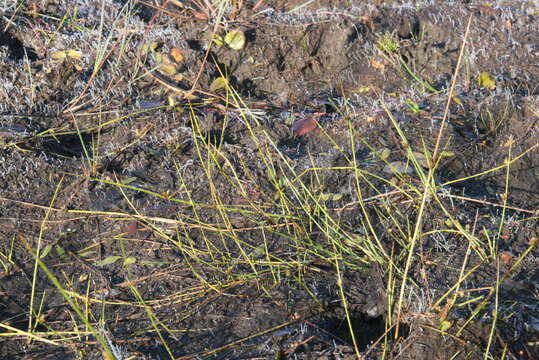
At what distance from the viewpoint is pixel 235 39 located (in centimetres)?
298

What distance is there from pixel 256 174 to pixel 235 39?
97 centimetres

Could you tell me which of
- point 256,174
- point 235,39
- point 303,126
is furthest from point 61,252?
point 235,39

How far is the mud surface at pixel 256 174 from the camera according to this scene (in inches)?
70.9

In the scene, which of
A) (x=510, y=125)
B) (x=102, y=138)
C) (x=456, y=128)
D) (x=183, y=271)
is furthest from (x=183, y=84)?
(x=510, y=125)

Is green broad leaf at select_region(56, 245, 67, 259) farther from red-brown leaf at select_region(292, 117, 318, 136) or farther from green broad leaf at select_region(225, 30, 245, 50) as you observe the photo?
green broad leaf at select_region(225, 30, 245, 50)

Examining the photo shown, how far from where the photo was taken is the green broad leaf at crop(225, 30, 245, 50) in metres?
2.98

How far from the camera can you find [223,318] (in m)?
1.85

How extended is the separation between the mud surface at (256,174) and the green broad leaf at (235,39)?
39 mm

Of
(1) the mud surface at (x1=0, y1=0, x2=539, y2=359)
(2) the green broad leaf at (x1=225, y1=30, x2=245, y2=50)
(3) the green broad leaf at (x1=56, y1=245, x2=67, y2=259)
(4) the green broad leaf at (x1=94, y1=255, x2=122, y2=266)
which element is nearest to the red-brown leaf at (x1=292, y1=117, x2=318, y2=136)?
(1) the mud surface at (x1=0, y1=0, x2=539, y2=359)

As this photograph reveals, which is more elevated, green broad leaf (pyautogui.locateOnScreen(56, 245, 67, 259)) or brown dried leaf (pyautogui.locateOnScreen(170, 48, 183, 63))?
brown dried leaf (pyautogui.locateOnScreen(170, 48, 183, 63))

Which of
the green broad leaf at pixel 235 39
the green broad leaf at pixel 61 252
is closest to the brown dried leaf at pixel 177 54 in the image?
Result: the green broad leaf at pixel 235 39

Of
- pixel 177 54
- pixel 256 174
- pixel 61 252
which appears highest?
pixel 177 54

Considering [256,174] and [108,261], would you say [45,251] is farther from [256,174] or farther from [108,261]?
[256,174]

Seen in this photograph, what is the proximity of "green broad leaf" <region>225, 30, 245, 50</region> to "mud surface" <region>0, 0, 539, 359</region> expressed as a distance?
4 centimetres
